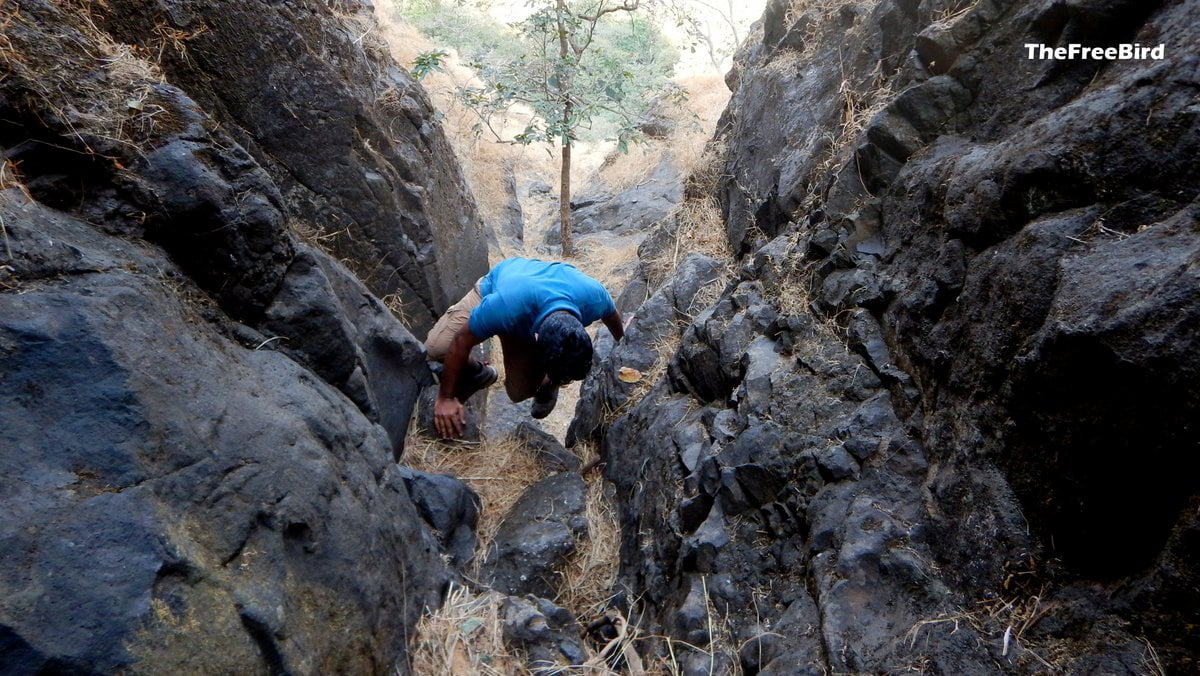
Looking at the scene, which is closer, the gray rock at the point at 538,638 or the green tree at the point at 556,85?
the gray rock at the point at 538,638

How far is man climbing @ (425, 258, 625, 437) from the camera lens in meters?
4.30

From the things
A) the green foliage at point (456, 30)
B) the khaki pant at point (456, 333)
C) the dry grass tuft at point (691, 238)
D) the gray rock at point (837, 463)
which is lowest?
the khaki pant at point (456, 333)

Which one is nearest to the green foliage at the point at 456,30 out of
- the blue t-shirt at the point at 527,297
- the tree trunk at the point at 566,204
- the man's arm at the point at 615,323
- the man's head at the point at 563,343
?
the tree trunk at the point at 566,204

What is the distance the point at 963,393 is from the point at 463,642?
2172 millimetres

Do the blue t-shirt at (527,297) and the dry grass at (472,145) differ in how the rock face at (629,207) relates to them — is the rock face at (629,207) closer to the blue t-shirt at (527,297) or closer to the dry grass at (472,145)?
the dry grass at (472,145)

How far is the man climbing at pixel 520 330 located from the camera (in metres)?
4.30

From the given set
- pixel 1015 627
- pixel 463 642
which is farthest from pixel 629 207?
pixel 1015 627

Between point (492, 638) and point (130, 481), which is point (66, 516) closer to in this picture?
point (130, 481)

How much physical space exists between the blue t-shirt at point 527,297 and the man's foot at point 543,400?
79 cm

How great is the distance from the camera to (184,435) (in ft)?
6.60

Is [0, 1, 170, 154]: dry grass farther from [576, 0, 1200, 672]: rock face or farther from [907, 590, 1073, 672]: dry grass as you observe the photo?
[907, 590, 1073, 672]: dry grass

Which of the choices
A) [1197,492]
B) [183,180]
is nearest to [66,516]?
[183,180]

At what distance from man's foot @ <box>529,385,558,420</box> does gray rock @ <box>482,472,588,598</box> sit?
921 millimetres

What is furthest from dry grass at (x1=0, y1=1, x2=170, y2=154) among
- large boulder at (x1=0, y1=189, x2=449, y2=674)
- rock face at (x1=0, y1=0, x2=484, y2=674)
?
large boulder at (x1=0, y1=189, x2=449, y2=674)
